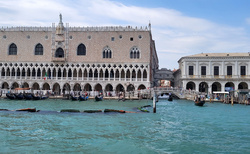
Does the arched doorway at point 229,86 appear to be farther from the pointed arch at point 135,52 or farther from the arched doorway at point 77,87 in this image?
the arched doorway at point 77,87

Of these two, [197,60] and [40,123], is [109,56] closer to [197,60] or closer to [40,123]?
[197,60]

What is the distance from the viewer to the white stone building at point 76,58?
121ft

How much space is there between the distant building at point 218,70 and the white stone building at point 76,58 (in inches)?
205

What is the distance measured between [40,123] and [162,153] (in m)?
7.28

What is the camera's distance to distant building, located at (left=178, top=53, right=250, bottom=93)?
36000 millimetres

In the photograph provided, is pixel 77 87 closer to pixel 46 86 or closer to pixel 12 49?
pixel 46 86

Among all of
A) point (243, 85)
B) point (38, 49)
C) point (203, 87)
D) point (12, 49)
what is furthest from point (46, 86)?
point (243, 85)

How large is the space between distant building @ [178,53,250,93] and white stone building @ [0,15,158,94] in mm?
5215

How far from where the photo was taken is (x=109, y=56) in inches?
1467

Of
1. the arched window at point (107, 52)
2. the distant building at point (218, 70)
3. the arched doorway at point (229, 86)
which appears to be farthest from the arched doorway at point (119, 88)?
the arched doorway at point (229, 86)

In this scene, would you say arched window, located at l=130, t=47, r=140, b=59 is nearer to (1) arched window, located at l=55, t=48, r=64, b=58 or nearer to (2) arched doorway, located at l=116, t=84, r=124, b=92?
(2) arched doorway, located at l=116, t=84, r=124, b=92

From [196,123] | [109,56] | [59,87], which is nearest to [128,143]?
[196,123]

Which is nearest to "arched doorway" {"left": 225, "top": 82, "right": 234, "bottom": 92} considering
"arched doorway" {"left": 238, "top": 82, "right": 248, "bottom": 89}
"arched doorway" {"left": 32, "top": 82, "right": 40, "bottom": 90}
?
"arched doorway" {"left": 238, "top": 82, "right": 248, "bottom": 89}

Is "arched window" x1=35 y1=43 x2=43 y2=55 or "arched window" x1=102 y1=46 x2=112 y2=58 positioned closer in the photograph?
"arched window" x1=102 y1=46 x2=112 y2=58
